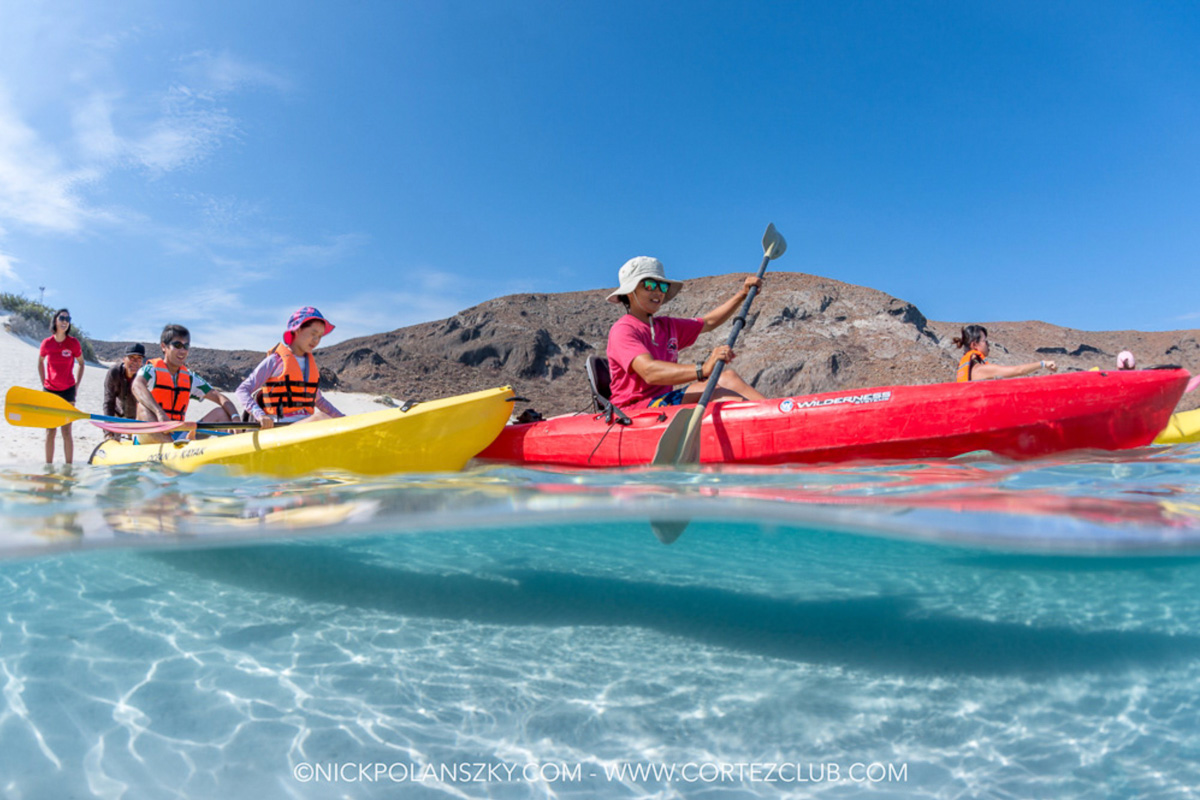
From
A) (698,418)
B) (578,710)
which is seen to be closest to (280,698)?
(578,710)

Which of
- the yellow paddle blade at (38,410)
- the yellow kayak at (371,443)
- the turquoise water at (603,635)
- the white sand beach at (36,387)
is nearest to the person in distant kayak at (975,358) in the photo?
the turquoise water at (603,635)

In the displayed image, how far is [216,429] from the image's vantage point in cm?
536

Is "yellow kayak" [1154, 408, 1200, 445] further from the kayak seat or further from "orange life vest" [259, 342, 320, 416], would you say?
"orange life vest" [259, 342, 320, 416]

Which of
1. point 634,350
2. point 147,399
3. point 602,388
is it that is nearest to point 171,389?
point 147,399

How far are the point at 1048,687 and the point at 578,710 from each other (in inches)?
83.3

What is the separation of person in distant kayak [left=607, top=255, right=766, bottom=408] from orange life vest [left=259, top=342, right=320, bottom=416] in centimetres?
254

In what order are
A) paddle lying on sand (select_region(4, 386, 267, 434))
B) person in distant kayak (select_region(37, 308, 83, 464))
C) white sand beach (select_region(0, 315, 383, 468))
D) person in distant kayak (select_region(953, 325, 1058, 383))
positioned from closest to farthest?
paddle lying on sand (select_region(4, 386, 267, 434)) → person in distant kayak (select_region(953, 325, 1058, 383)) → person in distant kayak (select_region(37, 308, 83, 464)) → white sand beach (select_region(0, 315, 383, 468))

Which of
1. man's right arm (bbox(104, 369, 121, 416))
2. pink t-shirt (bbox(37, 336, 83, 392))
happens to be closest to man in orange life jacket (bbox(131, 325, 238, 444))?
man's right arm (bbox(104, 369, 121, 416))

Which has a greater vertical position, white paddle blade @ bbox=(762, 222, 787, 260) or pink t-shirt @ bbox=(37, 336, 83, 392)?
white paddle blade @ bbox=(762, 222, 787, 260)

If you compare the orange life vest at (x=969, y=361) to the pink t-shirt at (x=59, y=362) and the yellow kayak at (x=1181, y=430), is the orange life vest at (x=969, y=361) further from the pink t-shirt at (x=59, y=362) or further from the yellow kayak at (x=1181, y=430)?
the pink t-shirt at (x=59, y=362)

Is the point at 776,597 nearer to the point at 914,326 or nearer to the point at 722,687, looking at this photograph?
the point at 722,687

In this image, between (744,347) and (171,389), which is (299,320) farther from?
(744,347)

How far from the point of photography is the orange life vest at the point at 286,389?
538cm

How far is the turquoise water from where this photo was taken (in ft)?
8.02
